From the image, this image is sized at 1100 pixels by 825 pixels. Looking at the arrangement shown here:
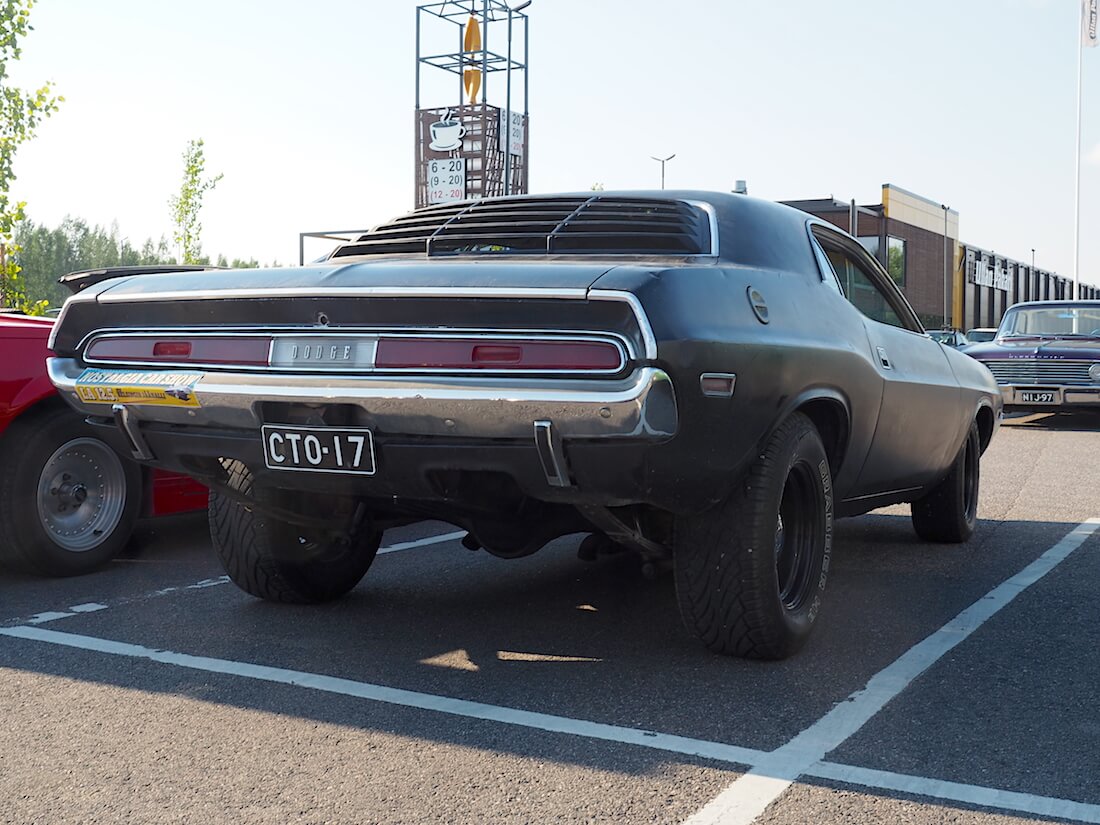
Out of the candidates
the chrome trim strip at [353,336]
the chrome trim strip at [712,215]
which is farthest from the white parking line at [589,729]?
the chrome trim strip at [712,215]

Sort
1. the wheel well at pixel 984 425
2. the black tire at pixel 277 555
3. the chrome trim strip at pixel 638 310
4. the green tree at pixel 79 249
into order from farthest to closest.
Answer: the green tree at pixel 79 249 → the wheel well at pixel 984 425 → the black tire at pixel 277 555 → the chrome trim strip at pixel 638 310

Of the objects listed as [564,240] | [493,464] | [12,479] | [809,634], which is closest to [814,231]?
[564,240]

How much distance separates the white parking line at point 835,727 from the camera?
2.85m

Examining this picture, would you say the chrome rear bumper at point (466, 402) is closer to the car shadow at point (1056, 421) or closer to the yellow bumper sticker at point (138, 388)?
the yellow bumper sticker at point (138, 388)

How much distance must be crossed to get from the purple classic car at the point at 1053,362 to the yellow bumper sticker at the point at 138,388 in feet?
40.0

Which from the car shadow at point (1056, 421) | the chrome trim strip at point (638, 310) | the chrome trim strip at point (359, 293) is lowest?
the car shadow at point (1056, 421)

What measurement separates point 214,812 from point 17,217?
11.5 meters

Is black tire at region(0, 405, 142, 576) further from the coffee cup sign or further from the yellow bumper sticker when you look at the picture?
the coffee cup sign

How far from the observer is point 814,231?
477 cm

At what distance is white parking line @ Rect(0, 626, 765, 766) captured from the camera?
328 centimetres

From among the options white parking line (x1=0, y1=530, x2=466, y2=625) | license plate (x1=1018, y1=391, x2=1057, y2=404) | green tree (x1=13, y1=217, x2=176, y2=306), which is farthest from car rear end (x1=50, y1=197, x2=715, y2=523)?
green tree (x1=13, y1=217, x2=176, y2=306)

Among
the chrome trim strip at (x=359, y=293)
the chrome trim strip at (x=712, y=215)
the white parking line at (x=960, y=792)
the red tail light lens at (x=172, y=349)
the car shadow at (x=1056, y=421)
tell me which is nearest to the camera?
the white parking line at (x=960, y=792)

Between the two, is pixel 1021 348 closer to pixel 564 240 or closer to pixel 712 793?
pixel 564 240

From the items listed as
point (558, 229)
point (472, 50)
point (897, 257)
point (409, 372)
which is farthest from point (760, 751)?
point (897, 257)
